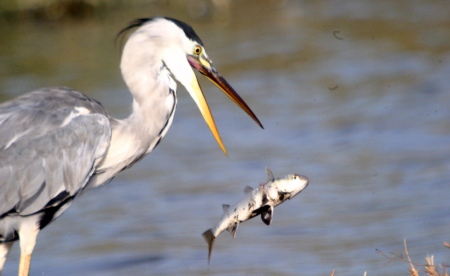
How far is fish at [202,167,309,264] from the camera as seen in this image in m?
4.90

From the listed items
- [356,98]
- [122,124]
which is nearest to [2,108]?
[122,124]

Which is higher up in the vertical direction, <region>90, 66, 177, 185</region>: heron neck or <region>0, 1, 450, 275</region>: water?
<region>90, 66, 177, 185</region>: heron neck

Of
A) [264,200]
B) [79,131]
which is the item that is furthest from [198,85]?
[264,200]

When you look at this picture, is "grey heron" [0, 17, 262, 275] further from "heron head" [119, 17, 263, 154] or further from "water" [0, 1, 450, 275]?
"water" [0, 1, 450, 275]

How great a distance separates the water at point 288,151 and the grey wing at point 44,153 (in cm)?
200

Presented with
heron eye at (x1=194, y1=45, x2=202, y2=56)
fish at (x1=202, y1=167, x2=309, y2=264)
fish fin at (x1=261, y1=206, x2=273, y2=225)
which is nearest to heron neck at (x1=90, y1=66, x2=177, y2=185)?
heron eye at (x1=194, y1=45, x2=202, y2=56)

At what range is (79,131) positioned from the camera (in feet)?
17.3

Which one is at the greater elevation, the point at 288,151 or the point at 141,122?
the point at 141,122

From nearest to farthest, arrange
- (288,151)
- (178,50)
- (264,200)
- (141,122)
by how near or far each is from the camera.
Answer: (264,200)
(178,50)
(141,122)
(288,151)

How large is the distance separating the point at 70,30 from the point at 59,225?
9.73 metres

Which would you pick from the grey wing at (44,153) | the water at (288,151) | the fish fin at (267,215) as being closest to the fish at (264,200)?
the fish fin at (267,215)

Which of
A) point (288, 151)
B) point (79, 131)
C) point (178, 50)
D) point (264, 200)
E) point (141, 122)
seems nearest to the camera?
point (264, 200)

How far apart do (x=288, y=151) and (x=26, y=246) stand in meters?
4.97

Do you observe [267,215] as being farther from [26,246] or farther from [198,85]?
[26,246]
